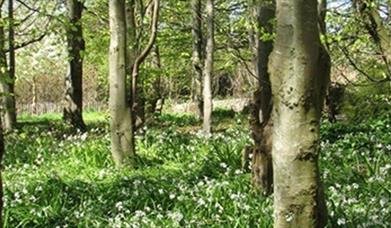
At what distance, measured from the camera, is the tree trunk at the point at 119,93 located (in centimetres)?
948

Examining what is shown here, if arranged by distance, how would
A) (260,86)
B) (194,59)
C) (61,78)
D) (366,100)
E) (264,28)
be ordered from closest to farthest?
1. (260,86)
2. (264,28)
3. (366,100)
4. (194,59)
5. (61,78)

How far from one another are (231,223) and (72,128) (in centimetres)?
1106

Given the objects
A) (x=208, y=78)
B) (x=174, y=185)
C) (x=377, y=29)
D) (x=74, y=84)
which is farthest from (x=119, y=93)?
(x=74, y=84)

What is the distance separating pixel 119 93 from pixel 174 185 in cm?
296

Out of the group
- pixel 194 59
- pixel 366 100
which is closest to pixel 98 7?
pixel 194 59

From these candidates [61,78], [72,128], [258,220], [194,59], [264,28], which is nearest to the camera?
[258,220]

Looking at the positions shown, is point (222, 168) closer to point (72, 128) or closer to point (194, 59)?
point (72, 128)

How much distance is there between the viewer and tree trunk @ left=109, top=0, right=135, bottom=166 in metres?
9.48

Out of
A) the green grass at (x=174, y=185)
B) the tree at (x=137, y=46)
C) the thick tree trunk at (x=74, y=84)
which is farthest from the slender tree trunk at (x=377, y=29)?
the thick tree trunk at (x=74, y=84)

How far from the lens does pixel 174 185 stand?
702cm

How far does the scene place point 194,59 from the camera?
21.3m

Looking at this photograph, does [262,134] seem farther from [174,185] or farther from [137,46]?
[137,46]

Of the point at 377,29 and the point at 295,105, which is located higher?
the point at 377,29

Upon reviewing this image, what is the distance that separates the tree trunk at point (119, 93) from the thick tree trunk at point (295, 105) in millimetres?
6189
